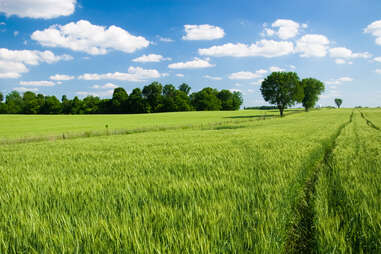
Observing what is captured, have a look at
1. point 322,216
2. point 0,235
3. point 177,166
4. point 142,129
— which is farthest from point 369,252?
point 142,129

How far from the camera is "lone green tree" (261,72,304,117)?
60.8m

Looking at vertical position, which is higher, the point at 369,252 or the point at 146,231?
the point at 146,231

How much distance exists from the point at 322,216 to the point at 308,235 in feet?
1.07

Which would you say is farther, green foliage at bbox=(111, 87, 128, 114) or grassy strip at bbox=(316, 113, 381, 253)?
green foliage at bbox=(111, 87, 128, 114)

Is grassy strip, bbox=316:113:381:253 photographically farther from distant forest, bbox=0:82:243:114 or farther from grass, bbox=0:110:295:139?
distant forest, bbox=0:82:243:114

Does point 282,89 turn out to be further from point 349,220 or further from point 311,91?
point 349,220

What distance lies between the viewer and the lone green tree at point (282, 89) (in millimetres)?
60750

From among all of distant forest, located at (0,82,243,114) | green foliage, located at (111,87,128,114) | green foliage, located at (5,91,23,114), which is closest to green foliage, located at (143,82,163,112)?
distant forest, located at (0,82,243,114)

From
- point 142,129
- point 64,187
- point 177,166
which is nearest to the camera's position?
point 64,187

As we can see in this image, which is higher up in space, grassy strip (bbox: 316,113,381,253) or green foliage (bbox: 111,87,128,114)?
green foliage (bbox: 111,87,128,114)

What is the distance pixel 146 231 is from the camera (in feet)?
7.34

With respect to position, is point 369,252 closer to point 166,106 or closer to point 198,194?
point 198,194

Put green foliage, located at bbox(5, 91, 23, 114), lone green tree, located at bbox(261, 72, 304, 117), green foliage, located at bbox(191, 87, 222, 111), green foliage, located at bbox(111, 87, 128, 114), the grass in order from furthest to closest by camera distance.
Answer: green foliage, located at bbox(191, 87, 222, 111) → green foliage, located at bbox(111, 87, 128, 114) → green foliage, located at bbox(5, 91, 23, 114) → lone green tree, located at bbox(261, 72, 304, 117) → the grass

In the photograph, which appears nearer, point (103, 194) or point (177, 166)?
point (103, 194)
